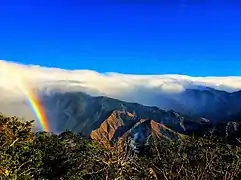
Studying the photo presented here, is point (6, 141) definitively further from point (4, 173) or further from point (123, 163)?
point (123, 163)

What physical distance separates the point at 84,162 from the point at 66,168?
330 inches

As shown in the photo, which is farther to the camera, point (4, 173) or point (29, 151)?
point (29, 151)

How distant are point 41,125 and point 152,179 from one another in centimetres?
11984

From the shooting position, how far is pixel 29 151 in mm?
57000

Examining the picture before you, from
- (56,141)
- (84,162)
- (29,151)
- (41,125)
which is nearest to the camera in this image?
(84,162)

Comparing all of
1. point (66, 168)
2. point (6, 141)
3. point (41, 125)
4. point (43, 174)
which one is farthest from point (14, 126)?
point (41, 125)

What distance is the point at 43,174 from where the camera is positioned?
53.2 metres

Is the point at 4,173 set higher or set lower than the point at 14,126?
lower

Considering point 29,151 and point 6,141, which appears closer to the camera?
point 6,141

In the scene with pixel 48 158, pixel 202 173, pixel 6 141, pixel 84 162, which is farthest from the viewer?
pixel 48 158

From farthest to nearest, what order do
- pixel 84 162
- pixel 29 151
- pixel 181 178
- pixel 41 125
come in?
pixel 41 125
pixel 29 151
pixel 84 162
pixel 181 178

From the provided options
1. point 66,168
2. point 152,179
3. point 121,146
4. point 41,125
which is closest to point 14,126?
point 66,168

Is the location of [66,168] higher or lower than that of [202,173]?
lower

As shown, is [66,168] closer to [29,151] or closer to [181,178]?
[29,151]
